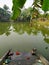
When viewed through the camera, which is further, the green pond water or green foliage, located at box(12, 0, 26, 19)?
the green pond water

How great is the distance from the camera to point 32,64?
1120 centimetres

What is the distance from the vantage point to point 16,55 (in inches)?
536

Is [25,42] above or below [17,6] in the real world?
below

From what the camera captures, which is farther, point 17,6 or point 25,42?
point 25,42

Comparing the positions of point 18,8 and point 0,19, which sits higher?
point 18,8

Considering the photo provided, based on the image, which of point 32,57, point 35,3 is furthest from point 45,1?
point 32,57

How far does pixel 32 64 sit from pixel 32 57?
1871 millimetres

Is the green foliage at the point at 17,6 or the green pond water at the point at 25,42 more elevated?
the green foliage at the point at 17,6

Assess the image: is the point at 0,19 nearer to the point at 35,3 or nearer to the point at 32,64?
the point at 32,64

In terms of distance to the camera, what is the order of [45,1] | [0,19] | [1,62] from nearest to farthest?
[45,1] → [1,62] → [0,19]

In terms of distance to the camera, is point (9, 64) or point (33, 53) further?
point (33, 53)

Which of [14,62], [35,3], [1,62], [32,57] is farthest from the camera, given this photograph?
[32,57]

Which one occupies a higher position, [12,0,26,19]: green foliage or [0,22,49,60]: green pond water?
[12,0,26,19]: green foliage

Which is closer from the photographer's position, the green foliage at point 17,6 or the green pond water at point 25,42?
the green foliage at point 17,6
